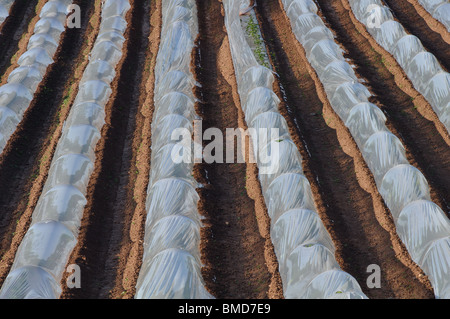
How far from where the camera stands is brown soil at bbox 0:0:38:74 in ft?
50.5

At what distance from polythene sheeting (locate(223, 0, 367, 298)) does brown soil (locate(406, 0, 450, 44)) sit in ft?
12.0

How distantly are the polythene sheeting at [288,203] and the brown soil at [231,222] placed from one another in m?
0.27

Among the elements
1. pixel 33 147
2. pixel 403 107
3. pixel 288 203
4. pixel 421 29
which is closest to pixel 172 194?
pixel 288 203

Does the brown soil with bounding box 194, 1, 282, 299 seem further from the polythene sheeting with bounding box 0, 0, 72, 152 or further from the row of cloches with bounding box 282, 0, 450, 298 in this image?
the polythene sheeting with bounding box 0, 0, 72, 152

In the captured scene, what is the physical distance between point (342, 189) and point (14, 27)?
14.1 meters

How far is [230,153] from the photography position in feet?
35.6

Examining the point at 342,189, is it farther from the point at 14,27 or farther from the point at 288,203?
the point at 14,27

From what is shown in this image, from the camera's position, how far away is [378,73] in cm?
1273

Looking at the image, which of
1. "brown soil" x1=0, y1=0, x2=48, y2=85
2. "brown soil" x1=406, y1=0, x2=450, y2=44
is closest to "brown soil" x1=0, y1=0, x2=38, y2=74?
"brown soil" x1=0, y1=0, x2=48, y2=85

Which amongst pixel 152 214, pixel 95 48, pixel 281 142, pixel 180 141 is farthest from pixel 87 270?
pixel 95 48

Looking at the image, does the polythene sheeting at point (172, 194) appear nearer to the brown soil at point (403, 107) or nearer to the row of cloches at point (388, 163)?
the row of cloches at point (388, 163)

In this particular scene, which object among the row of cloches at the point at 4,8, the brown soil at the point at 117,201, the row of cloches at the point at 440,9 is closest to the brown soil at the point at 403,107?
the row of cloches at the point at 440,9

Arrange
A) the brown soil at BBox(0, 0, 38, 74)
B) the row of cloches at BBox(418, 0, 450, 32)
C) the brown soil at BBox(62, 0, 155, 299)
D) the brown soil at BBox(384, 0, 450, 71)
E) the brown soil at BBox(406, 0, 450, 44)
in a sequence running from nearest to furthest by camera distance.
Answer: the brown soil at BBox(62, 0, 155, 299) → the brown soil at BBox(384, 0, 450, 71) → the brown soil at BBox(406, 0, 450, 44) → the row of cloches at BBox(418, 0, 450, 32) → the brown soil at BBox(0, 0, 38, 74)

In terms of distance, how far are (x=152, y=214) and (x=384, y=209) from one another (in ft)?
15.7
